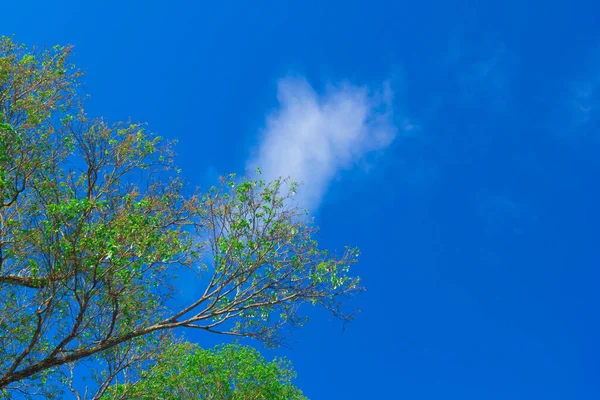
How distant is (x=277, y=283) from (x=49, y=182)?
21.4ft

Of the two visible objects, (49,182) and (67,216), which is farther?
(49,182)

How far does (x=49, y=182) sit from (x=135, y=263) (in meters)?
3.14

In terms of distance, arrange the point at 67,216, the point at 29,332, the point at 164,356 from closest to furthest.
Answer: the point at 67,216 < the point at 29,332 < the point at 164,356

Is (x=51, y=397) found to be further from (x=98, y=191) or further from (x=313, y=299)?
(x=313, y=299)

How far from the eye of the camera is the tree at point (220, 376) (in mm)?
25438

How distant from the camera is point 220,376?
26578mm

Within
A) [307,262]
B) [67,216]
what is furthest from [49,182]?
[307,262]

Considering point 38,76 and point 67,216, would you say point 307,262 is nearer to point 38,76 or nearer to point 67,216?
point 67,216

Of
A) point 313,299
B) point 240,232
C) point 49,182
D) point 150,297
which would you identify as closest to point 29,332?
point 150,297

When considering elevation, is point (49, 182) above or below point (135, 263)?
above

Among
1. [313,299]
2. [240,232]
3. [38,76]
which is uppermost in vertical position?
[38,76]

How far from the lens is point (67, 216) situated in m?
11.4

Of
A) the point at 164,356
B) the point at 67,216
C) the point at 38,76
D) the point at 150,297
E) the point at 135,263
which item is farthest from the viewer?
the point at 164,356

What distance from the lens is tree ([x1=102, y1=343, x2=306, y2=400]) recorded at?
83.5ft
